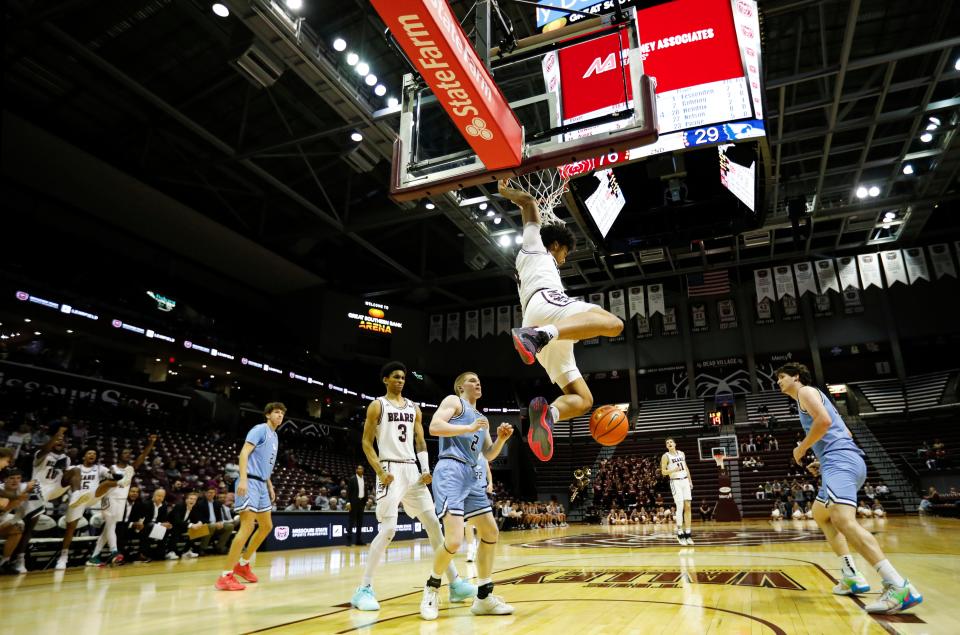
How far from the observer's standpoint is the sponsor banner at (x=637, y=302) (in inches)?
944

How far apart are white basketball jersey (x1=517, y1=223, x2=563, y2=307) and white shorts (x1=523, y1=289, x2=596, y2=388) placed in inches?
2.5

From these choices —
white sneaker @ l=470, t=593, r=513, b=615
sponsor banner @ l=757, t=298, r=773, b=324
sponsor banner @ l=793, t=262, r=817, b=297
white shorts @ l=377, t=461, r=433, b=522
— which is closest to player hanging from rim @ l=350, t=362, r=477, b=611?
white shorts @ l=377, t=461, r=433, b=522

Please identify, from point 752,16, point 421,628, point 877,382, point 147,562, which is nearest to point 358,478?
point 147,562

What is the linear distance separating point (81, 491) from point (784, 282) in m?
23.1

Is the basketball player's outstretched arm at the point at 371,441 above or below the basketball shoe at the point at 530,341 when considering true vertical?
below

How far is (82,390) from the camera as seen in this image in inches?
664

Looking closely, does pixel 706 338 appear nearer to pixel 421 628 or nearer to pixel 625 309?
pixel 625 309

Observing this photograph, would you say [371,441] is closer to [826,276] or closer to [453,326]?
[826,276]

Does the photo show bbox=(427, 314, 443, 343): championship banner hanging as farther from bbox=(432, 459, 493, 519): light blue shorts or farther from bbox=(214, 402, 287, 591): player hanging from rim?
bbox=(432, 459, 493, 519): light blue shorts

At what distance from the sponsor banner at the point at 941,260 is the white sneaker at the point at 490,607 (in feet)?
79.8

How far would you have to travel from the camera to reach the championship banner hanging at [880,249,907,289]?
71.4 feet

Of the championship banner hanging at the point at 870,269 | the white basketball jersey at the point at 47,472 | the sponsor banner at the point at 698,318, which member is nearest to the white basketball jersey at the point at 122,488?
the white basketball jersey at the point at 47,472

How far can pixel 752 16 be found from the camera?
7.16 meters

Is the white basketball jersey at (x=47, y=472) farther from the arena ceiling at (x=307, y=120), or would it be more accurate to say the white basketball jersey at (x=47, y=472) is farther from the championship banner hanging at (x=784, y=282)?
the championship banner hanging at (x=784, y=282)
